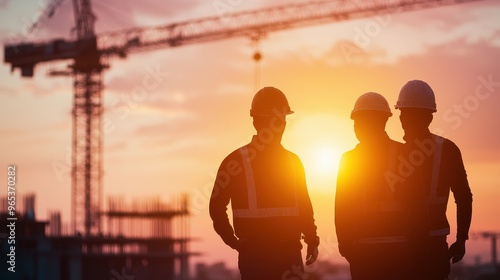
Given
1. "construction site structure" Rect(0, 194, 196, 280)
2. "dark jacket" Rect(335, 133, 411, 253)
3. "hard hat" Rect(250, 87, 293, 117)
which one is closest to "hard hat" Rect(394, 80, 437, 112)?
"dark jacket" Rect(335, 133, 411, 253)

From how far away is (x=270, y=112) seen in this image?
9.05 m

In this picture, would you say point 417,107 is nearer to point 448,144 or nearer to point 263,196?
point 448,144

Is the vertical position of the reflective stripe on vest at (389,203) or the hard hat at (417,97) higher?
the hard hat at (417,97)

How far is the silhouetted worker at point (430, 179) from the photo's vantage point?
9.30m

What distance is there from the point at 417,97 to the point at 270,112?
5.15ft

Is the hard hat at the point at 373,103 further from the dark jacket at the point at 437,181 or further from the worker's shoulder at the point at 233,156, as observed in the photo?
the worker's shoulder at the point at 233,156

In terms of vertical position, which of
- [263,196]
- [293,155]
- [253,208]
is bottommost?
[253,208]

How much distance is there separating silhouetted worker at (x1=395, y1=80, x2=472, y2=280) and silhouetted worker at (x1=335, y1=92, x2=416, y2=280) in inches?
5.9

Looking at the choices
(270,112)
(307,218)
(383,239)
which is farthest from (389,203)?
(270,112)

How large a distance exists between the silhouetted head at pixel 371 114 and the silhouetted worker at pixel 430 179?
0.33 m

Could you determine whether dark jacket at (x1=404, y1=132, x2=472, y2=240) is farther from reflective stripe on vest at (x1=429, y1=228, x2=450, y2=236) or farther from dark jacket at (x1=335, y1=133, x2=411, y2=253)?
dark jacket at (x1=335, y1=133, x2=411, y2=253)

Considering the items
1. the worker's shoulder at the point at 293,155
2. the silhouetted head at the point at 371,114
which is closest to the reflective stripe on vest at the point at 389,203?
the silhouetted head at the point at 371,114

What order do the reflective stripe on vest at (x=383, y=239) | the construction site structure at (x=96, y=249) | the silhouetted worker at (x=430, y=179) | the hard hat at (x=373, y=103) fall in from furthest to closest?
1. the construction site structure at (x=96, y=249)
2. the hard hat at (x=373, y=103)
3. the silhouetted worker at (x=430, y=179)
4. the reflective stripe on vest at (x=383, y=239)

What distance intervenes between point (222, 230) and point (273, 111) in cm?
116
